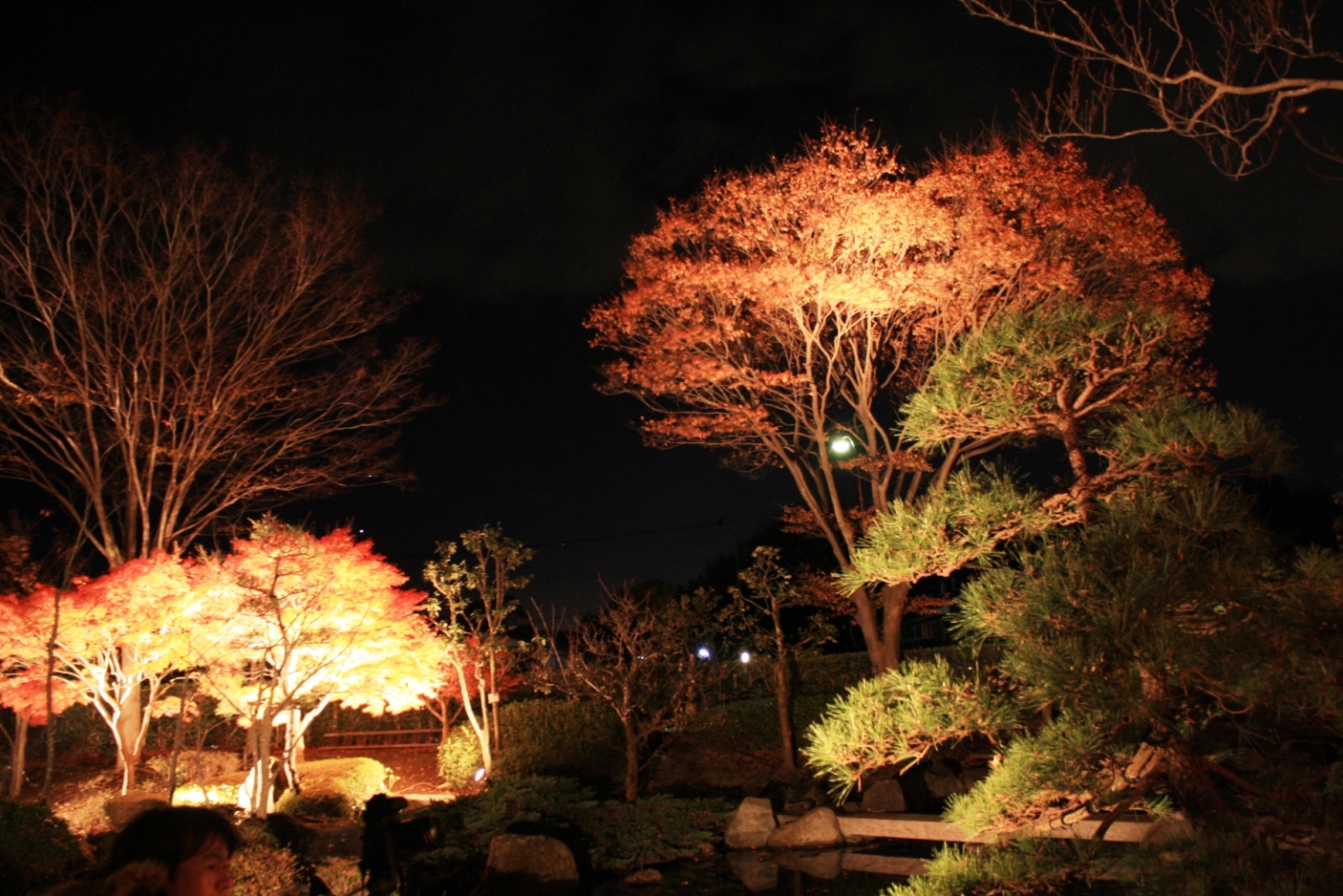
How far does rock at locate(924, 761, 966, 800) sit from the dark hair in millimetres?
8623

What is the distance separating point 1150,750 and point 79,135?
1159 centimetres

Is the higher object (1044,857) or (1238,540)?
(1238,540)

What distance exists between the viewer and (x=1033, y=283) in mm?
8453

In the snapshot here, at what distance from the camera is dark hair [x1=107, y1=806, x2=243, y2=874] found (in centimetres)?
166

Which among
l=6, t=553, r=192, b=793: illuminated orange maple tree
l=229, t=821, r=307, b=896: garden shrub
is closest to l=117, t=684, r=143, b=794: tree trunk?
l=6, t=553, r=192, b=793: illuminated orange maple tree

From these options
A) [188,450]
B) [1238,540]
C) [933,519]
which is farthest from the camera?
[188,450]

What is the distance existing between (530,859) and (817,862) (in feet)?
8.66

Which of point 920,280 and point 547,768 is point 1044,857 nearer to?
point 920,280

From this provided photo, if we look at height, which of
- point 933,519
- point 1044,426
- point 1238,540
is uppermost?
point 1044,426

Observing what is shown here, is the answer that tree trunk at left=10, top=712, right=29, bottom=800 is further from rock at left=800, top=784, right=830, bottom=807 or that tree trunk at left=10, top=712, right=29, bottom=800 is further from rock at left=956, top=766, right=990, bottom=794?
rock at left=956, top=766, right=990, bottom=794

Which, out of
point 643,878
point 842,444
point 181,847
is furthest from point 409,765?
point 181,847

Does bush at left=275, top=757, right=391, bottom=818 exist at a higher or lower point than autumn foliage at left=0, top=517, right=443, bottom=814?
lower

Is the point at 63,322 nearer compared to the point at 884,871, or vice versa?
the point at 884,871

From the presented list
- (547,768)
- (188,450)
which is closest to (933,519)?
(547,768)
